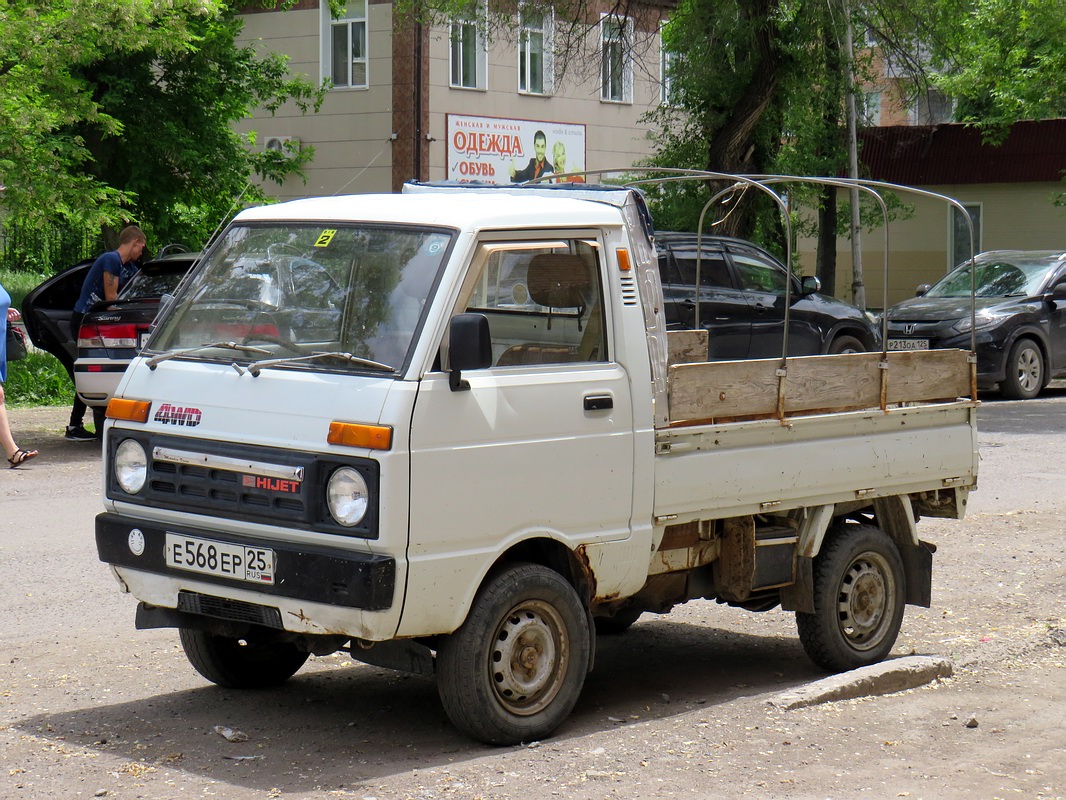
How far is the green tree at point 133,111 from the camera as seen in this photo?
14.7 meters

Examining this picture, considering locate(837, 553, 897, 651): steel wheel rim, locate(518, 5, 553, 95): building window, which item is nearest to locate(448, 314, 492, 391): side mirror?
locate(837, 553, 897, 651): steel wheel rim

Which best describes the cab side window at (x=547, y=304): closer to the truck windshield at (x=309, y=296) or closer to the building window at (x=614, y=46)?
the truck windshield at (x=309, y=296)

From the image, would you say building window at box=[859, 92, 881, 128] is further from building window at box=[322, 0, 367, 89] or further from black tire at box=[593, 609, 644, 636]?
black tire at box=[593, 609, 644, 636]

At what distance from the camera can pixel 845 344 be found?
1734 cm

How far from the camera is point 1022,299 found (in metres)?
19.8

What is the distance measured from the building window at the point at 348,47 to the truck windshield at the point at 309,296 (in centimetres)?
2672

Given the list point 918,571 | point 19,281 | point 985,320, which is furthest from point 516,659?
point 19,281

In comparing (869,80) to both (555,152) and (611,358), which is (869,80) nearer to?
(555,152)

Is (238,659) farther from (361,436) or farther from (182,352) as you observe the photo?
(361,436)

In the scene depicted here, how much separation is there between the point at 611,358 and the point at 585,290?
0.29 meters

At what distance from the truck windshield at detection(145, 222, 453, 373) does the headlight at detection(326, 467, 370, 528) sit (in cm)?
41

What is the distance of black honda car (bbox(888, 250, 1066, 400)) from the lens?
18.9 m

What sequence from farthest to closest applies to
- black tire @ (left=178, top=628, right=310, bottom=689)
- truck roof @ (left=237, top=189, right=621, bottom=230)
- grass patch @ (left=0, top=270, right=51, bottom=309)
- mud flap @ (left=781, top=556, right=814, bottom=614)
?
grass patch @ (left=0, top=270, right=51, bottom=309) < mud flap @ (left=781, top=556, right=814, bottom=614) < black tire @ (left=178, top=628, right=310, bottom=689) < truck roof @ (left=237, top=189, right=621, bottom=230)

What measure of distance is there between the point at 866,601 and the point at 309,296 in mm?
2990
